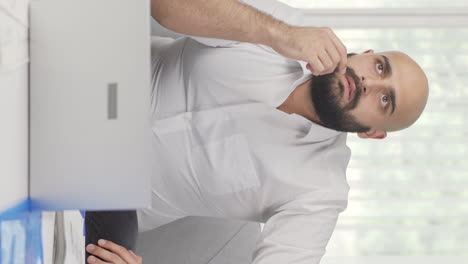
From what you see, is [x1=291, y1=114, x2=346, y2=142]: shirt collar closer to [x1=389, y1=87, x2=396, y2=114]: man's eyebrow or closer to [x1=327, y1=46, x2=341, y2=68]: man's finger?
[x1=389, y1=87, x2=396, y2=114]: man's eyebrow

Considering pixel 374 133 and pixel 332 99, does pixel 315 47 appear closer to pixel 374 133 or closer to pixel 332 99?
pixel 332 99

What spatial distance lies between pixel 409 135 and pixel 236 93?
2.76 feet

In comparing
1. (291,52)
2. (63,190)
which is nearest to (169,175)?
(291,52)

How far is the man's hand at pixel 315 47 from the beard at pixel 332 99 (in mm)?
274

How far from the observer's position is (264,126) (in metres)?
1.37

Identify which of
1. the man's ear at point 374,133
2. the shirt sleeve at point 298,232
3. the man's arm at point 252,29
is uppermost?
the man's arm at point 252,29

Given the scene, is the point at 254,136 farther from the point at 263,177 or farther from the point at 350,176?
the point at 350,176

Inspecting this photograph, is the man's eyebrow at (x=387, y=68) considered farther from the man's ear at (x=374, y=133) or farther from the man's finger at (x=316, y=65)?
the man's finger at (x=316, y=65)

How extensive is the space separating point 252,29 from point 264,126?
0.36 meters

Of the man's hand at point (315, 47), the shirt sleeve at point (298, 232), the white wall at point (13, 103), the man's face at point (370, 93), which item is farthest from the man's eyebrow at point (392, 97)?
the white wall at point (13, 103)

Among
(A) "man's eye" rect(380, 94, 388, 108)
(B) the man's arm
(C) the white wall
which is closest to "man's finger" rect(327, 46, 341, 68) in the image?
(B) the man's arm

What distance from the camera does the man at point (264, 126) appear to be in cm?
132

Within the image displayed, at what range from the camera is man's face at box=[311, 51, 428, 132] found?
52.2 inches

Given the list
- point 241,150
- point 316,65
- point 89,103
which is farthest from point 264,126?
point 89,103
